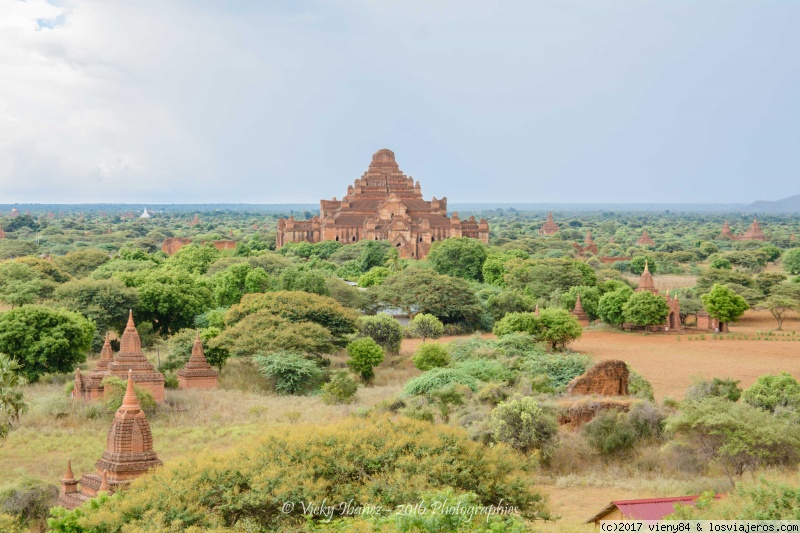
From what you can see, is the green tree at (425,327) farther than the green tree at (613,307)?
No

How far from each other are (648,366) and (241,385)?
15258 mm

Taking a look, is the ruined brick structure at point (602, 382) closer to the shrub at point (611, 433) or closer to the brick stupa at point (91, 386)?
the shrub at point (611, 433)

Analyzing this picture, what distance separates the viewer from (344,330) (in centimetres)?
3553

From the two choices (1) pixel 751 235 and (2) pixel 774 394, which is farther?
(1) pixel 751 235

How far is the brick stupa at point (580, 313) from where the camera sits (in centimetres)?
4750

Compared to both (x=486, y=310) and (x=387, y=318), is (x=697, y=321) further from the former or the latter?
(x=387, y=318)

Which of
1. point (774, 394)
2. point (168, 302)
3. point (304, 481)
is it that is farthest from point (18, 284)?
point (304, 481)

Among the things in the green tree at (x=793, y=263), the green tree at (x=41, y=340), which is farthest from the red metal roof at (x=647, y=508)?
the green tree at (x=793, y=263)

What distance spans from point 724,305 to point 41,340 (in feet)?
103

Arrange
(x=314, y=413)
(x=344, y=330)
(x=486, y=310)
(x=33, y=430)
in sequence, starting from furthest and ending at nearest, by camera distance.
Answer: (x=486, y=310) → (x=344, y=330) → (x=314, y=413) → (x=33, y=430)

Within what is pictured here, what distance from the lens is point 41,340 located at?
30.3 meters

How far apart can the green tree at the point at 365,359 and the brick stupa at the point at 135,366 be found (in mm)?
7814

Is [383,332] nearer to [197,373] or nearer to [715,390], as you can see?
[197,373]

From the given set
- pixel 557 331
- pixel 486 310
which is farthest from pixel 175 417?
pixel 486 310
